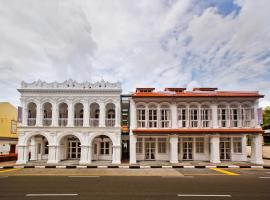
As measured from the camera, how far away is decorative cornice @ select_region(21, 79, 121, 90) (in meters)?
21.6

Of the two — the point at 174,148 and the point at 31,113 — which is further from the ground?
the point at 31,113

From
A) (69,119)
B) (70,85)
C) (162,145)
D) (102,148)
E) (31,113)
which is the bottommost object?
(102,148)

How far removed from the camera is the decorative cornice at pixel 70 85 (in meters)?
21.6

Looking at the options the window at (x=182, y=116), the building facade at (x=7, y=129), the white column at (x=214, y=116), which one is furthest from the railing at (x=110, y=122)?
the building facade at (x=7, y=129)

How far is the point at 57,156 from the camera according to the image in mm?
21078

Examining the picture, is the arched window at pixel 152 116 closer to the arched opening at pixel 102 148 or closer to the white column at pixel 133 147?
the white column at pixel 133 147

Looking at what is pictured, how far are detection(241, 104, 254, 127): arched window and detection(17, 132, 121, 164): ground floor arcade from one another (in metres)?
13.4

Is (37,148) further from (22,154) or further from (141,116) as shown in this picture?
(141,116)

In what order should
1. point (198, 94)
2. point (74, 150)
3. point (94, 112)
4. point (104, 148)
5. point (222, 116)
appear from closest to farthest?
1. point (198, 94)
2. point (222, 116)
3. point (104, 148)
4. point (94, 112)
5. point (74, 150)

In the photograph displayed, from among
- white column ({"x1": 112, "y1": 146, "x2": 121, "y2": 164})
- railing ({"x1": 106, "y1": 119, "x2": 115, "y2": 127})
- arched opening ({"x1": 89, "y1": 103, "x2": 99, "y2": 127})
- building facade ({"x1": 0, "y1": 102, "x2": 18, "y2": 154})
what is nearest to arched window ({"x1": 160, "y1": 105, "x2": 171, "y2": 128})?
railing ({"x1": 106, "y1": 119, "x2": 115, "y2": 127})

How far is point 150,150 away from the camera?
74.7 ft

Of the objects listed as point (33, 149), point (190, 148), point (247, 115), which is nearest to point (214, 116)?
point (247, 115)

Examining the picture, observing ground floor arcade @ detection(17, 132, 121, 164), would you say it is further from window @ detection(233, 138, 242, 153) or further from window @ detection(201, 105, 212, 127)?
window @ detection(233, 138, 242, 153)

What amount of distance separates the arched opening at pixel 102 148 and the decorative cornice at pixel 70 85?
18.9 feet
